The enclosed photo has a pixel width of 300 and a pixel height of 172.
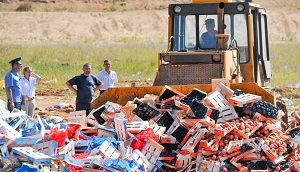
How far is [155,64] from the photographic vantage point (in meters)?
28.5

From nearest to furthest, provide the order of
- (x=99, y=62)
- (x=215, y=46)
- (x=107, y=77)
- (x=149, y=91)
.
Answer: (x=149, y=91), (x=215, y=46), (x=107, y=77), (x=99, y=62)

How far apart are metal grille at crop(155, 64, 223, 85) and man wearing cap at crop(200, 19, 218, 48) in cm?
69

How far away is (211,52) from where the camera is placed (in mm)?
11672

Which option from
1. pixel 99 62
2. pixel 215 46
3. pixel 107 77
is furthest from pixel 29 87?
pixel 99 62

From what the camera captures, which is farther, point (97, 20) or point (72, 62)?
point (97, 20)

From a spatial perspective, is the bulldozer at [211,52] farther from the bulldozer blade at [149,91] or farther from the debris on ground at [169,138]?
the debris on ground at [169,138]

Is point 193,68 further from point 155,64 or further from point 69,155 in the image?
point 155,64

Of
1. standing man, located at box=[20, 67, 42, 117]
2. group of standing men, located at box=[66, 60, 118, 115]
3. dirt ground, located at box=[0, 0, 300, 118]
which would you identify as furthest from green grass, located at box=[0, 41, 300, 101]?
dirt ground, located at box=[0, 0, 300, 118]

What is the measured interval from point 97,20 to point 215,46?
46.8 meters

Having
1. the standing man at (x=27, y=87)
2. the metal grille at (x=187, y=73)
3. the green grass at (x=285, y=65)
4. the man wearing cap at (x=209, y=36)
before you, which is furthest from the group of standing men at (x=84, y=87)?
the green grass at (x=285, y=65)

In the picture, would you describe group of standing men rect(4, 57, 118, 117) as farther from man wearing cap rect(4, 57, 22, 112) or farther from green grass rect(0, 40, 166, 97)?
green grass rect(0, 40, 166, 97)

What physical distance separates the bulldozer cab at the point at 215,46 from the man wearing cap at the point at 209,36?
2 centimetres

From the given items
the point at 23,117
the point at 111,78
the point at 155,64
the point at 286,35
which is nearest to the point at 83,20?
the point at 286,35

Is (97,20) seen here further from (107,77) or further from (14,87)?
(14,87)
